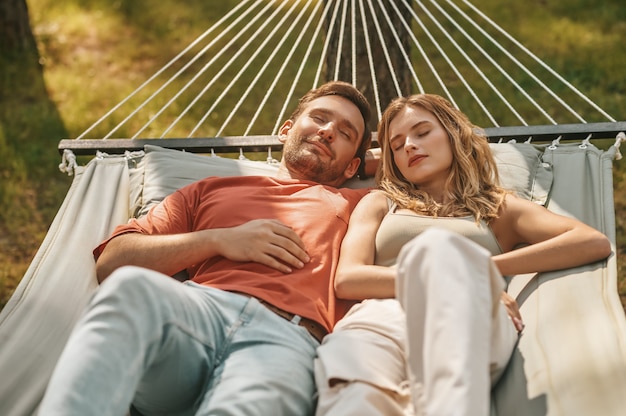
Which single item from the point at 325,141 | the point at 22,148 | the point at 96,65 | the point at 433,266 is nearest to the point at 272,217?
the point at 325,141

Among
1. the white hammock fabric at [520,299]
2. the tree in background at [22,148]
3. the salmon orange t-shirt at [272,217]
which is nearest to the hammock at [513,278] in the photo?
the white hammock fabric at [520,299]

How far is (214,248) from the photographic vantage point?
1.83m

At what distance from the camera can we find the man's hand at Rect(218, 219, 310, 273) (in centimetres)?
180

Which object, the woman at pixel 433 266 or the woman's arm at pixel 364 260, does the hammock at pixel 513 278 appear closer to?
the woman at pixel 433 266

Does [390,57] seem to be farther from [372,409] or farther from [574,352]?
[372,409]

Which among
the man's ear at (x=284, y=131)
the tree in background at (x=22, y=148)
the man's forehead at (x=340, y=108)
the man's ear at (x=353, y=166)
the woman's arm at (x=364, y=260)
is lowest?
the tree in background at (x=22, y=148)

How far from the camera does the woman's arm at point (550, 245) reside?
5.87 ft

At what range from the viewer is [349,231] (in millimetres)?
1919

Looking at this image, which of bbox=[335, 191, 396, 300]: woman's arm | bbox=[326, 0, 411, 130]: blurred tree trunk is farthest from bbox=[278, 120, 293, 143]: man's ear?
bbox=[326, 0, 411, 130]: blurred tree trunk

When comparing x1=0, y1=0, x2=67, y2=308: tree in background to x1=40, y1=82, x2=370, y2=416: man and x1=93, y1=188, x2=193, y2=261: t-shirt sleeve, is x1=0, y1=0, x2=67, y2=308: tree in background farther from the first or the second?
x1=40, y1=82, x2=370, y2=416: man

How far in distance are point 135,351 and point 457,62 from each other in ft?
10.9

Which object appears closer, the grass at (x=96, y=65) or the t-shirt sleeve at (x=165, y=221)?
the t-shirt sleeve at (x=165, y=221)

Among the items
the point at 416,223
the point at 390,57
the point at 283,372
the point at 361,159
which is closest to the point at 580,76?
the point at 390,57

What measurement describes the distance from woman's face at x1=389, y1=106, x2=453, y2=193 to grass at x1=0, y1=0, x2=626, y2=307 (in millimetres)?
1616
